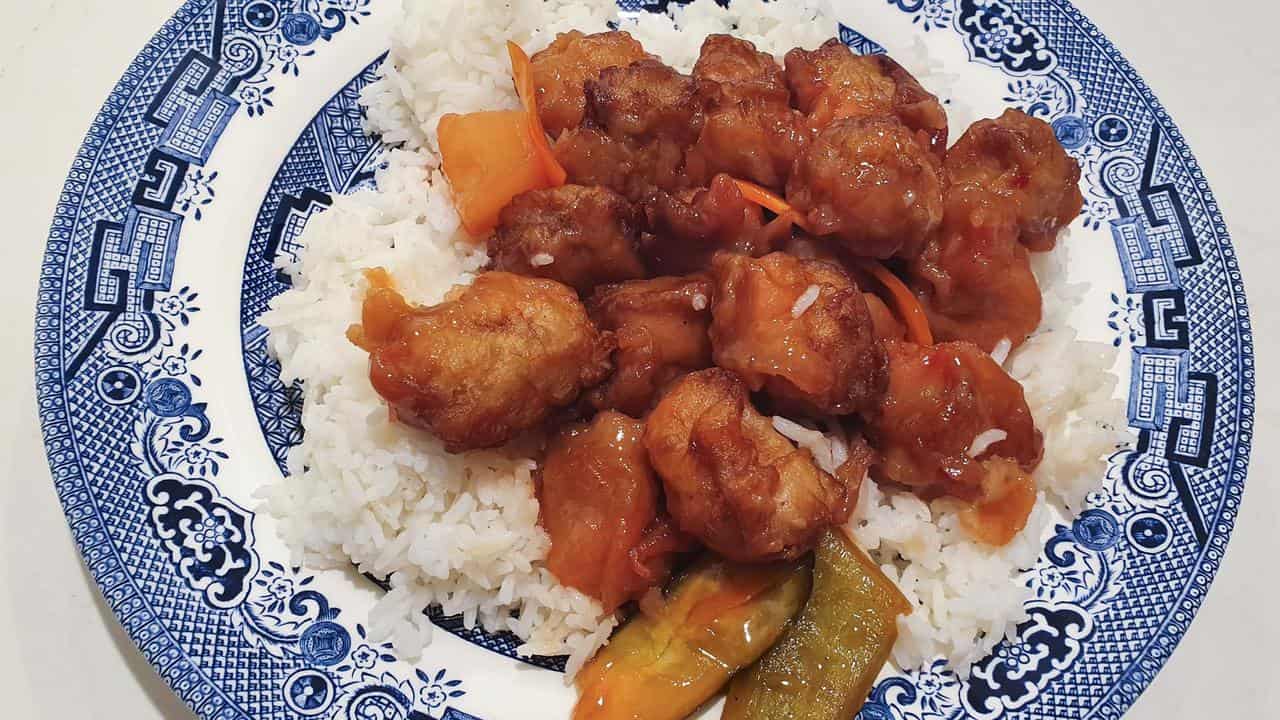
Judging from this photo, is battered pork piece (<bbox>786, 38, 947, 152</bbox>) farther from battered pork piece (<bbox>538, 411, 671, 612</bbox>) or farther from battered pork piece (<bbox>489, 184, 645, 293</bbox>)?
battered pork piece (<bbox>538, 411, 671, 612</bbox>)

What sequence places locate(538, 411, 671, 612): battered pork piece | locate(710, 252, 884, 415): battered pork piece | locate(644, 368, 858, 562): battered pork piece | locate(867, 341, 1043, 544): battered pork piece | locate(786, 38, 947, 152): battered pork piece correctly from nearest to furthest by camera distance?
locate(644, 368, 858, 562): battered pork piece, locate(710, 252, 884, 415): battered pork piece, locate(538, 411, 671, 612): battered pork piece, locate(867, 341, 1043, 544): battered pork piece, locate(786, 38, 947, 152): battered pork piece

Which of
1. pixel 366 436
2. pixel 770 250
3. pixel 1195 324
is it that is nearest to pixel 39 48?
pixel 366 436

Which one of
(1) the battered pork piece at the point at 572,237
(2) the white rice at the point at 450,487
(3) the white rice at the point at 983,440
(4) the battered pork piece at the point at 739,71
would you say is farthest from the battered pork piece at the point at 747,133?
(3) the white rice at the point at 983,440

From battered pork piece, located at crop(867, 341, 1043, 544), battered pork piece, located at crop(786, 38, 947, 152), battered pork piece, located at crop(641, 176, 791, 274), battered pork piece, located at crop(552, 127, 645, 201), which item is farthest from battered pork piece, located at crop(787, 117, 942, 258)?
battered pork piece, located at crop(552, 127, 645, 201)

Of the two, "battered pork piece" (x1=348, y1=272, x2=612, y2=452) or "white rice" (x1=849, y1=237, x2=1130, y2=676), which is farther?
"white rice" (x1=849, y1=237, x2=1130, y2=676)

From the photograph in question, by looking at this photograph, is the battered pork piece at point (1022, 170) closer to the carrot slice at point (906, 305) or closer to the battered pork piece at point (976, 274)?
the battered pork piece at point (976, 274)

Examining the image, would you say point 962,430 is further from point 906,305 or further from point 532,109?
point 532,109
